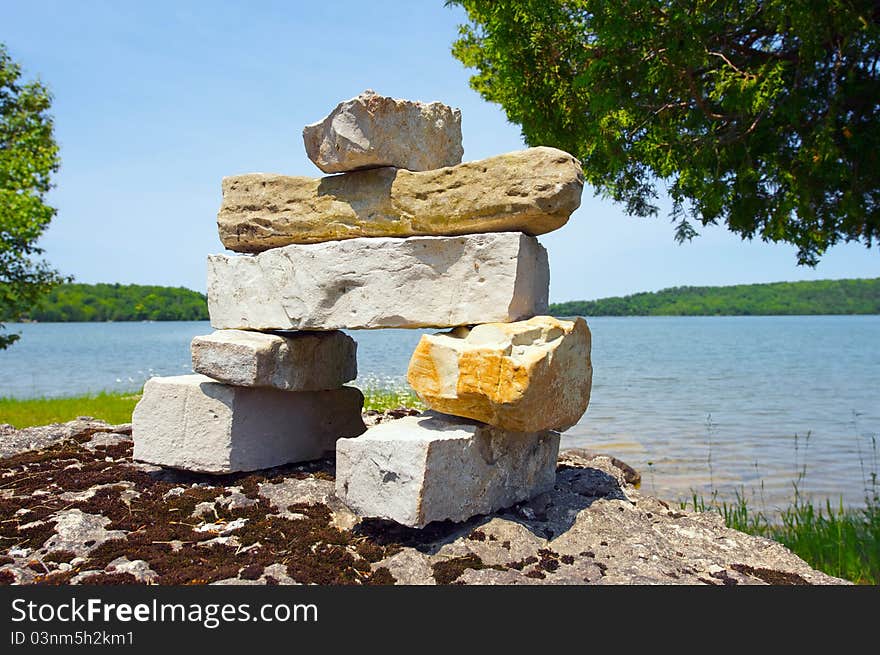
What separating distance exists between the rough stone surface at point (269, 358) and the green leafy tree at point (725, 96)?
3.20 meters

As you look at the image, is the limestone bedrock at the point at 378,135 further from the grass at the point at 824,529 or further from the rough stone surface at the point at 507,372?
the grass at the point at 824,529

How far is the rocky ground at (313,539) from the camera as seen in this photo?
3691 mm

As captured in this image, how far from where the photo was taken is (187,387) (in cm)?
491

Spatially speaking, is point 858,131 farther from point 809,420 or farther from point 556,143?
point 809,420

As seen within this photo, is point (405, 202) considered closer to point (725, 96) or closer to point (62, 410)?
point (725, 96)

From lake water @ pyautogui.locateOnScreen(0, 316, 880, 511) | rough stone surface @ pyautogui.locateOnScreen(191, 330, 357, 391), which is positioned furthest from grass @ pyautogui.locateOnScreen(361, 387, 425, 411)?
rough stone surface @ pyautogui.locateOnScreen(191, 330, 357, 391)

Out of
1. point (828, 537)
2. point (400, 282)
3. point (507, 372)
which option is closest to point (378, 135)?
point (400, 282)

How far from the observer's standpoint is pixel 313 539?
4.06m

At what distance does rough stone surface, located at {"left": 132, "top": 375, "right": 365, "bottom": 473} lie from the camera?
4910 mm

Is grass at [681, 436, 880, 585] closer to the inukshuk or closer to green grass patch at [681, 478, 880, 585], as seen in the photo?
green grass patch at [681, 478, 880, 585]

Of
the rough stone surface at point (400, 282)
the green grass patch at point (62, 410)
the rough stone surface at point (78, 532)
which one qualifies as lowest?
the green grass patch at point (62, 410)

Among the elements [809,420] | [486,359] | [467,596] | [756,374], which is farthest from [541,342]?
[756,374]

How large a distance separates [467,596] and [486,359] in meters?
1.31

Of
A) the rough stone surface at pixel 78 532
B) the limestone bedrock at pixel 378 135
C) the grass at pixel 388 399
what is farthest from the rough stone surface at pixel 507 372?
the grass at pixel 388 399
